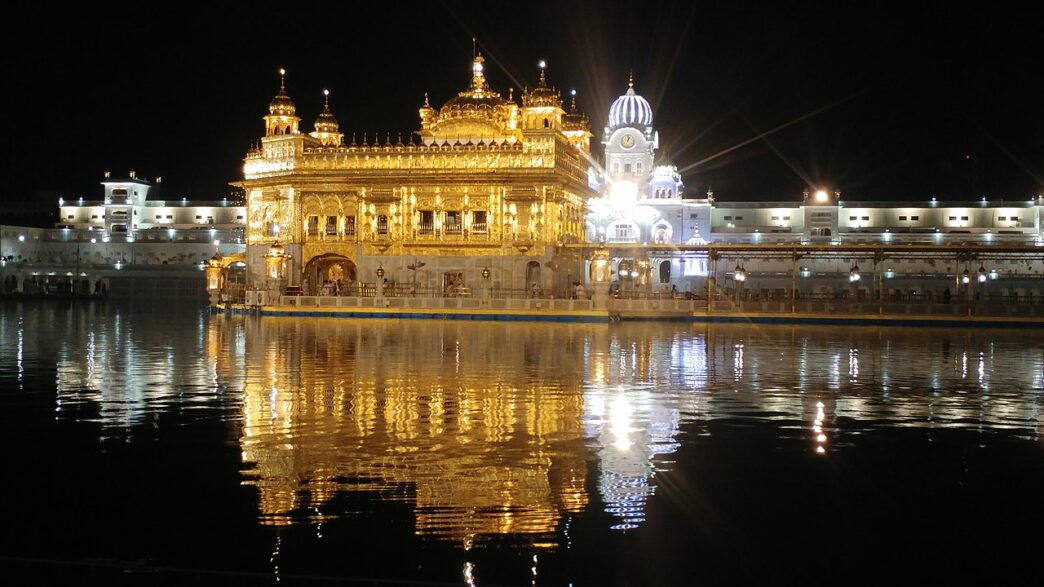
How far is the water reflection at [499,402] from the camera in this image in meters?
11.3

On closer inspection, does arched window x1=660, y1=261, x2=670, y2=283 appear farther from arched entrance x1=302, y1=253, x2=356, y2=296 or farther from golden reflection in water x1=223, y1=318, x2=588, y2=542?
golden reflection in water x1=223, y1=318, x2=588, y2=542

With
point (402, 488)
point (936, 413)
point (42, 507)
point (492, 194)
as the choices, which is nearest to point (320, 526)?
point (402, 488)

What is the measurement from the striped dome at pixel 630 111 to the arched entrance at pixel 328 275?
43584 mm

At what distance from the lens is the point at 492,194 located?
55.7 meters

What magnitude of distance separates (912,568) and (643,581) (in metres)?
A: 2.50

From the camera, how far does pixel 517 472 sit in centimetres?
1227

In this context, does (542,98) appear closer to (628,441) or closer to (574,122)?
(574,122)

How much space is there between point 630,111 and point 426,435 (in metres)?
85.9

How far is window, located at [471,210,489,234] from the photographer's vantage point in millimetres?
55906

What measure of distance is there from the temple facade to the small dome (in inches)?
1467

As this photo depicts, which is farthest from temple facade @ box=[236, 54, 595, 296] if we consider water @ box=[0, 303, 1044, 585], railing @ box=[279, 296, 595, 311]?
water @ box=[0, 303, 1044, 585]

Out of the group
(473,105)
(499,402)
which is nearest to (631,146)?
(473,105)

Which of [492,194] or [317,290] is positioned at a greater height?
[492,194]

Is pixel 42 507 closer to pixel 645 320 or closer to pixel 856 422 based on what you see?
pixel 856 422
